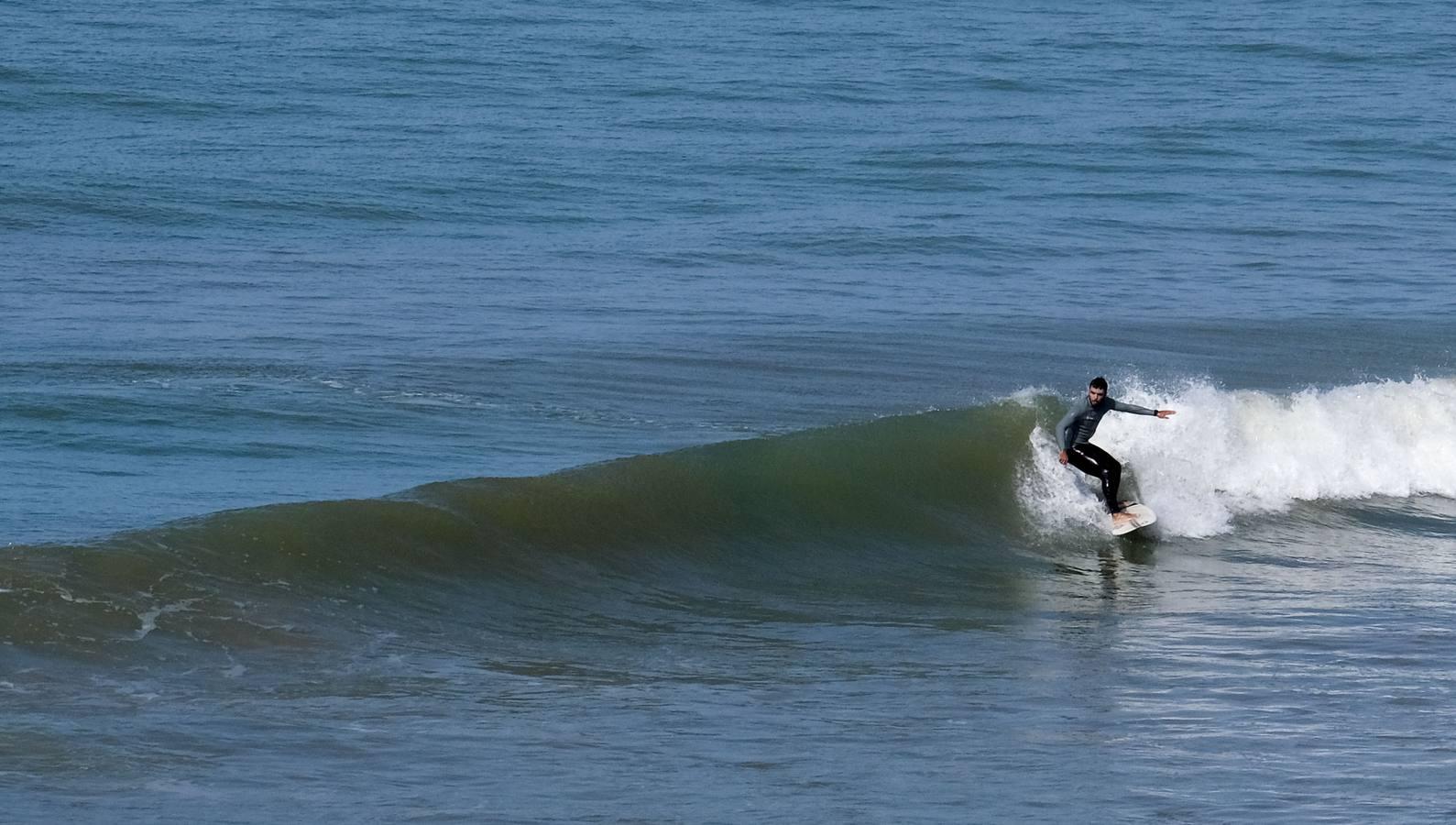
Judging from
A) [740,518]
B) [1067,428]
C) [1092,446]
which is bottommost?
[740,518]

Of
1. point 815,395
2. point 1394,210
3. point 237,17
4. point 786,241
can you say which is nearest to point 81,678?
point 815,395

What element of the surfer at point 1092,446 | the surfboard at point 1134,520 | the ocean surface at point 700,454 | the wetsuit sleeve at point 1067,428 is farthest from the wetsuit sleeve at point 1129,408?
the ocean surface at point 700,454

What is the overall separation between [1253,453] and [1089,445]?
3.22 m

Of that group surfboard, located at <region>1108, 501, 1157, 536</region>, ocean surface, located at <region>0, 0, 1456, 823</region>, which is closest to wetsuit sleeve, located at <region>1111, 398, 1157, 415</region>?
surfboard, located at <region>1108, 501, 1157, 536</region>

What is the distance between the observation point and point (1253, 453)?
1811 centimetres

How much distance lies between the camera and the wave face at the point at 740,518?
11375 mm

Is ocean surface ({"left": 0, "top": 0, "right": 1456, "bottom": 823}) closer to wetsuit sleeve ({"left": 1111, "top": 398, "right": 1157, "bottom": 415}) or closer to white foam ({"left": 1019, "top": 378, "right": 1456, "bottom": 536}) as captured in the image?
white foam ({"left": 1019, "top": 378, "right": 1456, "bottom": 536})

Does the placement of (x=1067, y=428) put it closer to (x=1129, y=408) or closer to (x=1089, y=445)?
(x=1089, y=445)

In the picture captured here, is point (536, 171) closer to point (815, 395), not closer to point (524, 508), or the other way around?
point (815, 395)

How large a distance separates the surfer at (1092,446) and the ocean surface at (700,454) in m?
0.48

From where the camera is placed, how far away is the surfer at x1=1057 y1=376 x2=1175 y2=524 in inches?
602

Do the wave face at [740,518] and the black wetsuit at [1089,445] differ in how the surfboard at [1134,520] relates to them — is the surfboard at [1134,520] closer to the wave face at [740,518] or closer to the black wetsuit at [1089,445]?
the black wetsuit at [1089,445]

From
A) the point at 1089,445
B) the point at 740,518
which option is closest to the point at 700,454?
the point at 740,518

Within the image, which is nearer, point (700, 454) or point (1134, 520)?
point (1134, 520)
